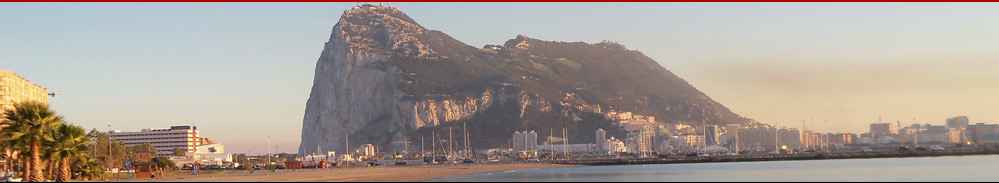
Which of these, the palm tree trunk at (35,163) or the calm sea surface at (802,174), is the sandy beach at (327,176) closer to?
the calm sea surface at (802,174)

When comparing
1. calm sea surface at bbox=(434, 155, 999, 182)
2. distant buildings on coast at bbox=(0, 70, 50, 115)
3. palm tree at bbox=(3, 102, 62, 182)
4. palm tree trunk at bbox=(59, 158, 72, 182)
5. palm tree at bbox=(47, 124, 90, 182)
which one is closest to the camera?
palm tree at bbox=(3, 102, 62, 182)

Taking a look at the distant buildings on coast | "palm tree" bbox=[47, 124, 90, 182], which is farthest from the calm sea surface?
the distant buildings on coast

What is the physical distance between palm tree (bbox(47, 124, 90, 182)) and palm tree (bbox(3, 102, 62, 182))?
6.82 feet

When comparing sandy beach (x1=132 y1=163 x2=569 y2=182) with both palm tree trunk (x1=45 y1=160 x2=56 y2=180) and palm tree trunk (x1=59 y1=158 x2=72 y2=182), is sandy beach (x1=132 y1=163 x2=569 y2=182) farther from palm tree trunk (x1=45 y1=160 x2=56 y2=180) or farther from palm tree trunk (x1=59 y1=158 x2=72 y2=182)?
palm tree trunk (x1=59 y1=158 x2=72 y2=182)

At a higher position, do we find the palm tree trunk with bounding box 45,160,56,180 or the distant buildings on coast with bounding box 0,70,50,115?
the distant buildings on coast with bounding box 0,70,50,115

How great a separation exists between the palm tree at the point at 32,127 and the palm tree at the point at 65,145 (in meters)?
2.08

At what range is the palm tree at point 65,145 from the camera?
82.1 meters

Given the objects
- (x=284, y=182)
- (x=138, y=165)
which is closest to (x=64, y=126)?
(x=284, y=182)

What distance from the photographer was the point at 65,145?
8269 cm

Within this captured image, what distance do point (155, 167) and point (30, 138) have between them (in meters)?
64.8

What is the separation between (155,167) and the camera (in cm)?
14188

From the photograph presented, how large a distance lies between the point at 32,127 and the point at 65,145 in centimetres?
468

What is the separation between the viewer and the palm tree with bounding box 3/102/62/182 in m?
78.1

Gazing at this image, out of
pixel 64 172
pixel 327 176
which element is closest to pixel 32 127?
pixel 64 172
